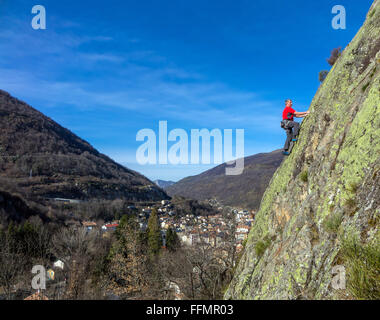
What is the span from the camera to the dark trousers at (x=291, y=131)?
8331 millimetres

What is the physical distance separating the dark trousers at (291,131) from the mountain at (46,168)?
99.9 meters

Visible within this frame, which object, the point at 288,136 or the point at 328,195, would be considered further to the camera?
the point at 288,136

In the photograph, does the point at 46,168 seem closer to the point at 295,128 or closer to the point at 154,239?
the point at 154,239

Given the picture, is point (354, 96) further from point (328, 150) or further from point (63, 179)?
point (63, 179)

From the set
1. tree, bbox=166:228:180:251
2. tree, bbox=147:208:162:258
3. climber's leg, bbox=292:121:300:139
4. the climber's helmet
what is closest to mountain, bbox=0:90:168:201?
tree, bbox=147:208:162:258

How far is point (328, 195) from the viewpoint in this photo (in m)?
4.91

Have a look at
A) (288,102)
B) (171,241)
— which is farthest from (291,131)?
(171,241)

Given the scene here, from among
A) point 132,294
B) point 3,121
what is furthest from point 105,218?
point 3,121

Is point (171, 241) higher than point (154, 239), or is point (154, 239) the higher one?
point (154, 239)

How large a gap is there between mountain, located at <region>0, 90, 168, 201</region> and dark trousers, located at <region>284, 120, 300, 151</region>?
99858 millimetres

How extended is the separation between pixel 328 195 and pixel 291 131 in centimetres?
421

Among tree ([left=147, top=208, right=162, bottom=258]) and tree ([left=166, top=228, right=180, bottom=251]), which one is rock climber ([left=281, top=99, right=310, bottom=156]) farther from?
tree ([left=166, top=228, right=180, bottom=251])

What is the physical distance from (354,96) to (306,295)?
4.90 meters

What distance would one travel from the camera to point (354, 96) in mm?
5910
